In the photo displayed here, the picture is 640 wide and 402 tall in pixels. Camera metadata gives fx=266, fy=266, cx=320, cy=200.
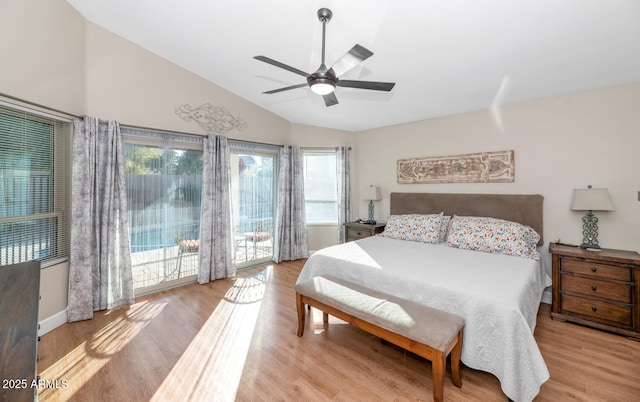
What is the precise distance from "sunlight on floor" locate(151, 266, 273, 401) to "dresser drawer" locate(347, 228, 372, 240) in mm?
2005

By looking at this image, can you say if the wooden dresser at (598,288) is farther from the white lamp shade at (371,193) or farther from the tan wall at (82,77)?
the tan wall at (82,77)

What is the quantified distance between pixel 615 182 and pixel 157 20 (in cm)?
509

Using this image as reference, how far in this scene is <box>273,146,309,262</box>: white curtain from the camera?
4.75 m

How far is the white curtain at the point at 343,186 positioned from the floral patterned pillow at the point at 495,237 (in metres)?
2.03

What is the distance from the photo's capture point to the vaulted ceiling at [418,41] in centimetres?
202

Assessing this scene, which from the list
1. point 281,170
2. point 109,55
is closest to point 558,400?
point 281,170

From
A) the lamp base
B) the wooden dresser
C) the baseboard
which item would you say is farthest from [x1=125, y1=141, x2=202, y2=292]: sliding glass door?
the lamp base

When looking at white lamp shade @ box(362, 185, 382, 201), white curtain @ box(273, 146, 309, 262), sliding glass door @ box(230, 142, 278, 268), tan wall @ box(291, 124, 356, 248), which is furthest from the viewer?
tan wall @ box(291, 124, 356, 248)

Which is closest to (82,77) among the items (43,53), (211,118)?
(43,53)

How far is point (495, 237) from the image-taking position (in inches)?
118

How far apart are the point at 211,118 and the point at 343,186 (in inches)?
98.7

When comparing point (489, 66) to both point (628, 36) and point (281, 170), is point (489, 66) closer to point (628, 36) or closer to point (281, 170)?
point (628, 36)

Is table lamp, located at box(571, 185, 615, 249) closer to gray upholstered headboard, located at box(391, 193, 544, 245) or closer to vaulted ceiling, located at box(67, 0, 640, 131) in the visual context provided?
gray upholstered headboard, located at box(391, 193, 544, 245)

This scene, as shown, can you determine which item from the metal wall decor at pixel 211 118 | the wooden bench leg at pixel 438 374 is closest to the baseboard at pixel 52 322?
the metal wall decor at pixel 211 118
